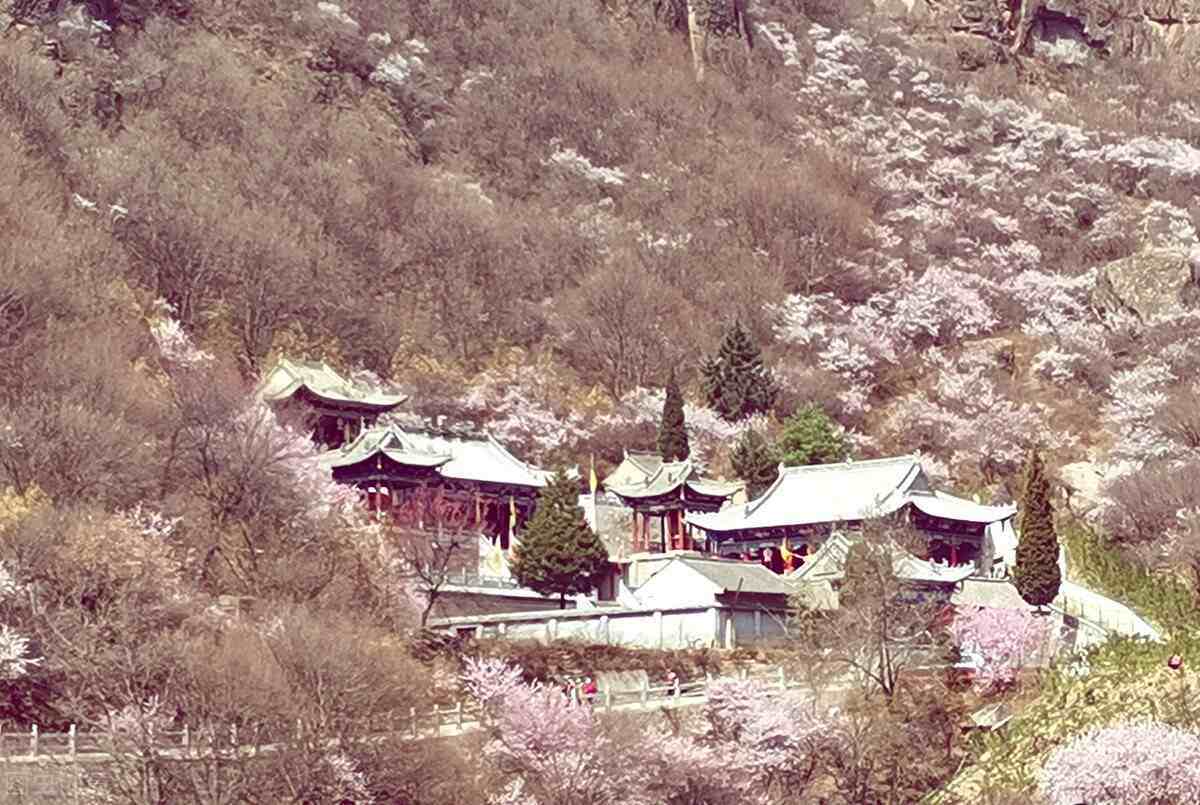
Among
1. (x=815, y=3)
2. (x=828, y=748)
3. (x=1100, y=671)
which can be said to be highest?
(x=815, y=3)

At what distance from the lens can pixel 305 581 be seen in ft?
171

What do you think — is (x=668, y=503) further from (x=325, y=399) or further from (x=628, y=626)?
(x=628, y=626)

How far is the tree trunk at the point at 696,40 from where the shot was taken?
120 m

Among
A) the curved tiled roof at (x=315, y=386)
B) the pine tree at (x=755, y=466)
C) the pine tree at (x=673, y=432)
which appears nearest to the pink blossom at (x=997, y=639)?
the pine tree at (x=755, y=466)

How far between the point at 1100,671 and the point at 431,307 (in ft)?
170

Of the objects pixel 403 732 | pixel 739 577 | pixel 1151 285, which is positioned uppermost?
pixel 1151 285

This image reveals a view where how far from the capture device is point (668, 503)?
6675cm

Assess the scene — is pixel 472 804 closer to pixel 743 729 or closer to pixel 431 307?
pixel 743 729

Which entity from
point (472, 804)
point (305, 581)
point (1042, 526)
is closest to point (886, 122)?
point (1042, 526)

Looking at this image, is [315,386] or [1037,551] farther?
[315,386]

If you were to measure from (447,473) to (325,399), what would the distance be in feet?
17.3

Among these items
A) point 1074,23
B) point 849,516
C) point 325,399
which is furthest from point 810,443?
point 1074,23

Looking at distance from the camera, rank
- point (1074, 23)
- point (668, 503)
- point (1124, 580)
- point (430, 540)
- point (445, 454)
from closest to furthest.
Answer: point (430, 540) < point (1124, 580) < point (445, 454) < point (668, 503) < point (1074, 23)

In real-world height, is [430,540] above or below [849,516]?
above
